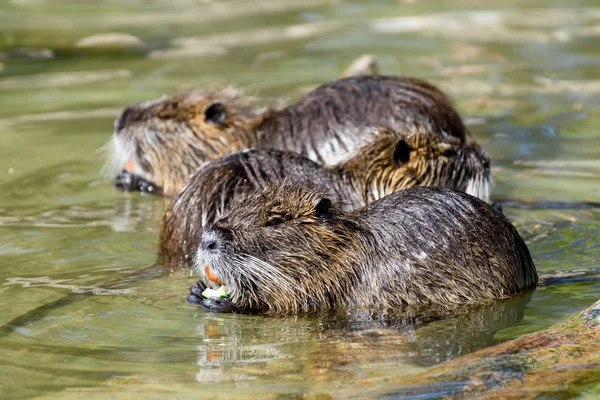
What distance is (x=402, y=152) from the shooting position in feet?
17.6

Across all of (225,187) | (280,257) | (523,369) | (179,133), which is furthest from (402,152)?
(523,369)

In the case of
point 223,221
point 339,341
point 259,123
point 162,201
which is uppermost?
point 259,123

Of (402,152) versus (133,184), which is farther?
(133,184)

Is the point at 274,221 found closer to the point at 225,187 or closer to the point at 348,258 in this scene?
the point at 348,258

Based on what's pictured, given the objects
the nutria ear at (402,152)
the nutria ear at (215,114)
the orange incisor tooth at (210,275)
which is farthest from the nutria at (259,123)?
the orange incisor tooth at (210,275)

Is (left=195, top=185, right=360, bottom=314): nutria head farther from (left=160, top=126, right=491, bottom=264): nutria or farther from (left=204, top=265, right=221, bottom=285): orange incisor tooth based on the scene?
(left=160, top=126, right=491, bottom=264): nutria

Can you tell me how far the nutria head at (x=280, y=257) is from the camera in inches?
174

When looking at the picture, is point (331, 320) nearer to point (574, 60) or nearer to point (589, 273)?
point (589, 273)

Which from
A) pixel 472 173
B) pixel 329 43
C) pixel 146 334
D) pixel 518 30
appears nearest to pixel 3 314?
pixel 146 334

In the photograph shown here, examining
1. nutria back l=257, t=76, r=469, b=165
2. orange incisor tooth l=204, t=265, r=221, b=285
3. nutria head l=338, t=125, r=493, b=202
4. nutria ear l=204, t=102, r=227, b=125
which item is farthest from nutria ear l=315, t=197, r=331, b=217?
nutria ear l=204, t=102, r=227, b=125

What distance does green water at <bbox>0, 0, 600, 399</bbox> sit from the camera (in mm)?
3906

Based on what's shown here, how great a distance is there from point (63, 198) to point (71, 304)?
72.7 inches

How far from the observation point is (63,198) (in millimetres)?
6344

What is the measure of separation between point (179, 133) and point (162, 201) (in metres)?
0.43
